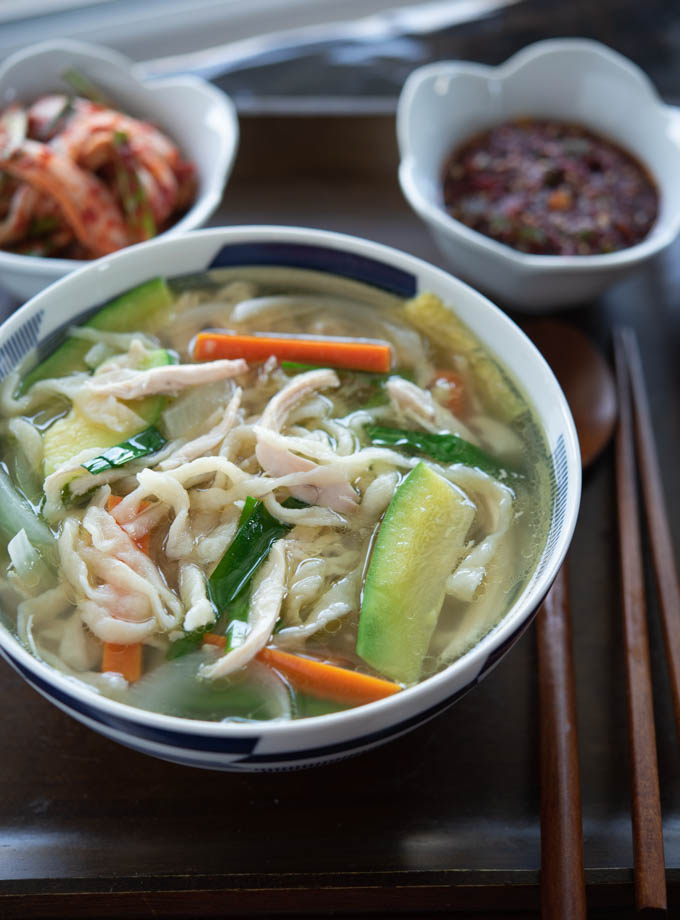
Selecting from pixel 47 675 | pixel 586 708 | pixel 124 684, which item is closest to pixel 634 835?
pixel 586 708

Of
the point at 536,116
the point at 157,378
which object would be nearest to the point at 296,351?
the point at 157,378

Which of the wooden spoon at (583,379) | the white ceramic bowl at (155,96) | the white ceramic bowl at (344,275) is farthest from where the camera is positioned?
the white ceramic bowl at (155,96)

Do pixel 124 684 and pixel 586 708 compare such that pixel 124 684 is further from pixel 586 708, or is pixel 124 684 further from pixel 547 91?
pixel 547 91

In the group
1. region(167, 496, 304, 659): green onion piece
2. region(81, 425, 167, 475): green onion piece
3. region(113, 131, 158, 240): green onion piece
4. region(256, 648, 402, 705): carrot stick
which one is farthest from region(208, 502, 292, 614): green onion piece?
region(113, 131, 158, 240): green onion piece

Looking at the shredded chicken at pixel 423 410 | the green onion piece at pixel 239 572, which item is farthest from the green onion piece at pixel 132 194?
the green onion piece at pixel 239 572

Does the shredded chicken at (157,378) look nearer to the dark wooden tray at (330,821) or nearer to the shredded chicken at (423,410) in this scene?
the shredded chicken at (423,410)

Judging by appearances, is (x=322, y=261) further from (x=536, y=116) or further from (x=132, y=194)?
(x=536, y=116)
